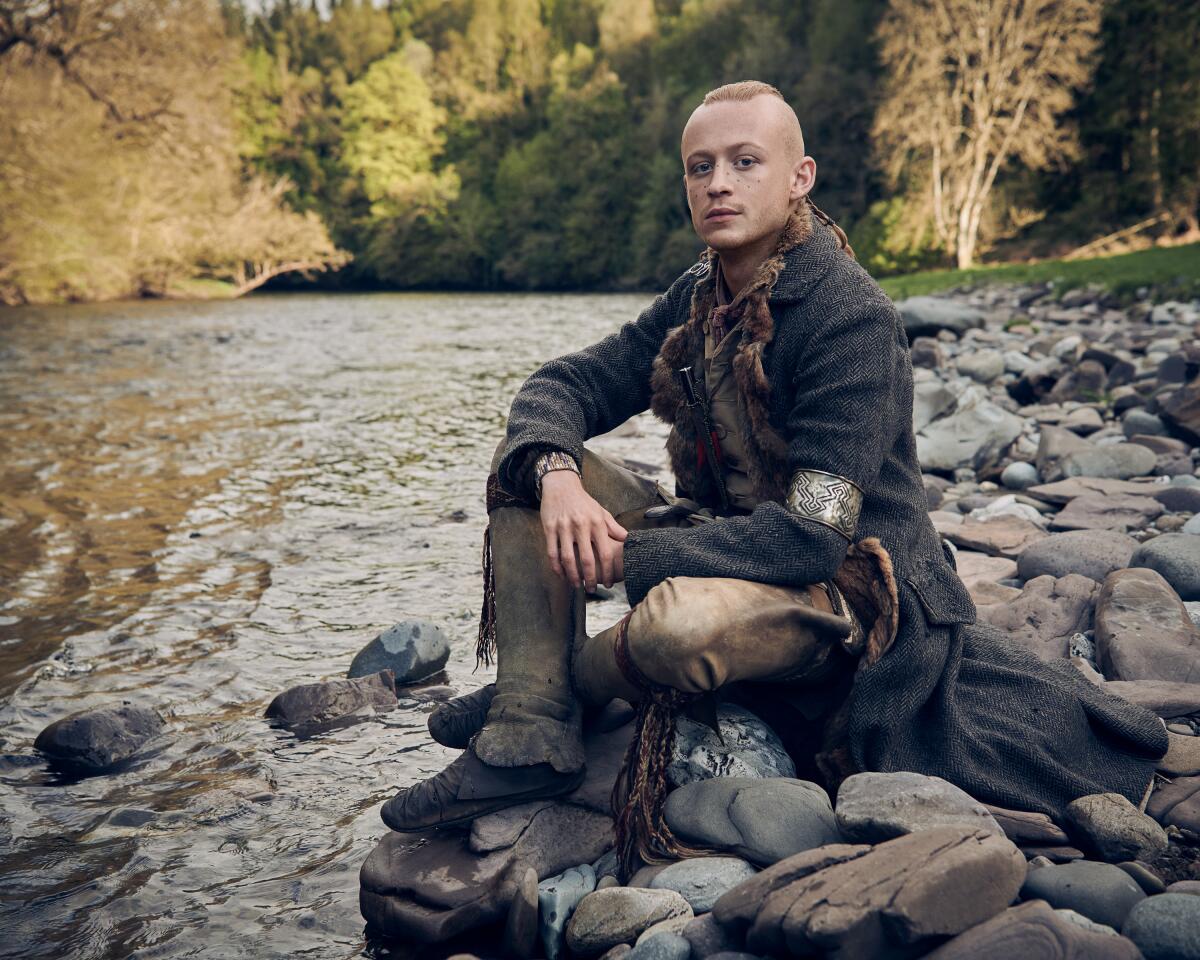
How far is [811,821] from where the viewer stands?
2.52 metres

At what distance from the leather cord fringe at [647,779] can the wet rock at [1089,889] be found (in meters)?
0.78

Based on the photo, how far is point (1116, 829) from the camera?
7.90 ft

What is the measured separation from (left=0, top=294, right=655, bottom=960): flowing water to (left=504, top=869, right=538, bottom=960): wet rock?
314mm

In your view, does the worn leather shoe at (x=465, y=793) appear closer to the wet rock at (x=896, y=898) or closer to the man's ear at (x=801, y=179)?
the wet rock at (x=896, y=898)

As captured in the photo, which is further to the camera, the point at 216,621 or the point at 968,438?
the point at 968,438

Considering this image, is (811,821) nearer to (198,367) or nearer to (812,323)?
(812,323)

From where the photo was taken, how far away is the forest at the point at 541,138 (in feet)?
86.8

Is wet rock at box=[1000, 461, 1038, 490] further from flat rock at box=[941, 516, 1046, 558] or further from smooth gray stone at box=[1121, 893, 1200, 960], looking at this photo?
smooth gray stone at box=[1121, 893, 1200, 960]

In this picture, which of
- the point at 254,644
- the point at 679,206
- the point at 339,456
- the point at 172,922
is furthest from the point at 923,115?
the point at 172,922

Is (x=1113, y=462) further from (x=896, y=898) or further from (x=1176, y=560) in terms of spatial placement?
(x=896, y=898)

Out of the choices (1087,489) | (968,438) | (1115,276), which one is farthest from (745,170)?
(1115,276)

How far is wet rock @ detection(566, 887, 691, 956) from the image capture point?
236 cm

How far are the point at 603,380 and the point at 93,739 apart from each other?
2155 millimetres

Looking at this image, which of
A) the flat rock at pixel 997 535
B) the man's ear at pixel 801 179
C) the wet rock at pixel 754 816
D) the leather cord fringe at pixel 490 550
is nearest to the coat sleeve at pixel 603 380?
the leather cord fringe at pixel 490 550
